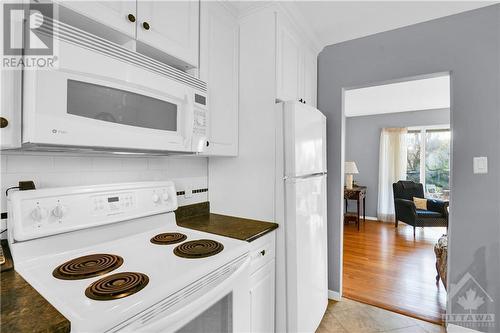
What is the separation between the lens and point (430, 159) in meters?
5.28

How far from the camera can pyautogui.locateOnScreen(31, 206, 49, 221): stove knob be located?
0.97 metres

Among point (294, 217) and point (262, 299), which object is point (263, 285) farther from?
point (294, 217)

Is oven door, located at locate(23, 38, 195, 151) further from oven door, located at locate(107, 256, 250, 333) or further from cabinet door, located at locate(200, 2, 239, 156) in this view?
oven door, located at locate(107, 256, 250, 333)

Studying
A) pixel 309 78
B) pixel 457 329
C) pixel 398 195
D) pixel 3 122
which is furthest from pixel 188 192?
pixel 398 195

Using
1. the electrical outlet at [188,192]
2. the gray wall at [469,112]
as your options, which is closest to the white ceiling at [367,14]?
the gray wall at [469,112]

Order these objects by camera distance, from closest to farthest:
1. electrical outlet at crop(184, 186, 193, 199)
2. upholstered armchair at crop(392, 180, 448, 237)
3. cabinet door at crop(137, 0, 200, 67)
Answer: cabinet door at crop(137, 0, 200, 67) < electrical outlet at crop(184, 186, 193, 199) < upholstered armchair at crop(392, 180, 448, 237)

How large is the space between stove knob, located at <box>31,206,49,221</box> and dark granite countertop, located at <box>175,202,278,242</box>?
0.71m

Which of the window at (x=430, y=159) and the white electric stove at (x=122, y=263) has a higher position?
the window at (x=430, y=159)

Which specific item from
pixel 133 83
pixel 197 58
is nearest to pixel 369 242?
pixel 197 58

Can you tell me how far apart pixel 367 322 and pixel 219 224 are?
1510 mm

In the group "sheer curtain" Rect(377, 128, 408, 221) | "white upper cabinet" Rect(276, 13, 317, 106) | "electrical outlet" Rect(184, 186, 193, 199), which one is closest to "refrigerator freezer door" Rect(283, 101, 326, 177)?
"white upper cabinet" Rect(276, 13, 317, 106)

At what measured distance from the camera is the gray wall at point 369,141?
17.7ft

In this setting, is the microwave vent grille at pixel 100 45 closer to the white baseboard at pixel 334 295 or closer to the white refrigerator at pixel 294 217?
the white refrigerator at pixel 294 217

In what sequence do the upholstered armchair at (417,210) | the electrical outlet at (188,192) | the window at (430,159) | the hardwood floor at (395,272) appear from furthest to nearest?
the window at (430,159) < the upholstered armchair at (417,210) < the hardwood floor at (395,272) < the electrical outlet at (188,192)
